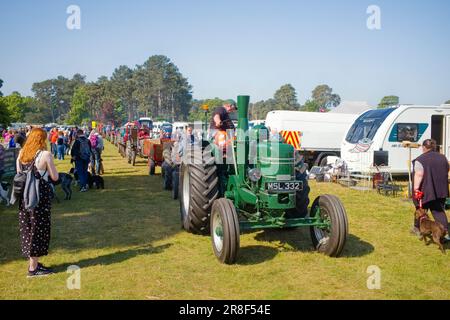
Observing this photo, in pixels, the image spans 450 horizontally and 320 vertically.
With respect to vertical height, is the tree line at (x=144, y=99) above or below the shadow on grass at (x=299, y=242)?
above

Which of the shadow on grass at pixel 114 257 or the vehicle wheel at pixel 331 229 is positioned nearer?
the vehicle wheel at pixel 331 229

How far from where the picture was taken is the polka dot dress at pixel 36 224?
476 cm

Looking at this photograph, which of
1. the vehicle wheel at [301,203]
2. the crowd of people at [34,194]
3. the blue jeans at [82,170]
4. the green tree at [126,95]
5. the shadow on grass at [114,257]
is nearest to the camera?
the crowd of people at [34,194]

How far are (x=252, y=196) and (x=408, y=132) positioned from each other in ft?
30.4

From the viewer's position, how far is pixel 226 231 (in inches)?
190

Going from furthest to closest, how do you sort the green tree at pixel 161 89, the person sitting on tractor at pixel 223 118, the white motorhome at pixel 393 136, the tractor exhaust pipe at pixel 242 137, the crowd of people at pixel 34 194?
the green tree at pixel 161 89, the white motorhome at pixel 393 136, the person sitting on tractor at pixel 223 118, the tractor exhaust pipe at pixel 242 137, the crowd of people at pixel 34 194

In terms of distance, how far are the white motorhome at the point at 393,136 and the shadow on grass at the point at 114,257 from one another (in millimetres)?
8280

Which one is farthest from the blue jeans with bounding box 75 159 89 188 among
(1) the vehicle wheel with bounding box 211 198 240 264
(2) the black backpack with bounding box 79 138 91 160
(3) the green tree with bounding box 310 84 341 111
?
(3) the green tree with bounding box 310 84 341 111

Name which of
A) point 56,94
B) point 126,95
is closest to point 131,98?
point 126,95

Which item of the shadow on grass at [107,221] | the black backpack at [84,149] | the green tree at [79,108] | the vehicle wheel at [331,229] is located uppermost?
the green tree at [79,108]

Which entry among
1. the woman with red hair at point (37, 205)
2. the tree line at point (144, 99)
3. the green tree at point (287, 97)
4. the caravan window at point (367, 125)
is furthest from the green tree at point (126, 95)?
the woman with red hair at point (37, 205)

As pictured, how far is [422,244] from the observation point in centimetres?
626

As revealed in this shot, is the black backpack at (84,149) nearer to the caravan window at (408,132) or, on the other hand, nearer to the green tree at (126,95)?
the caravan window at (408,132)

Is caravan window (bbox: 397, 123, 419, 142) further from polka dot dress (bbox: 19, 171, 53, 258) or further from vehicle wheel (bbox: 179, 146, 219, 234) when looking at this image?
polka dot dress (bbox: 19, 171, 53, 258)
